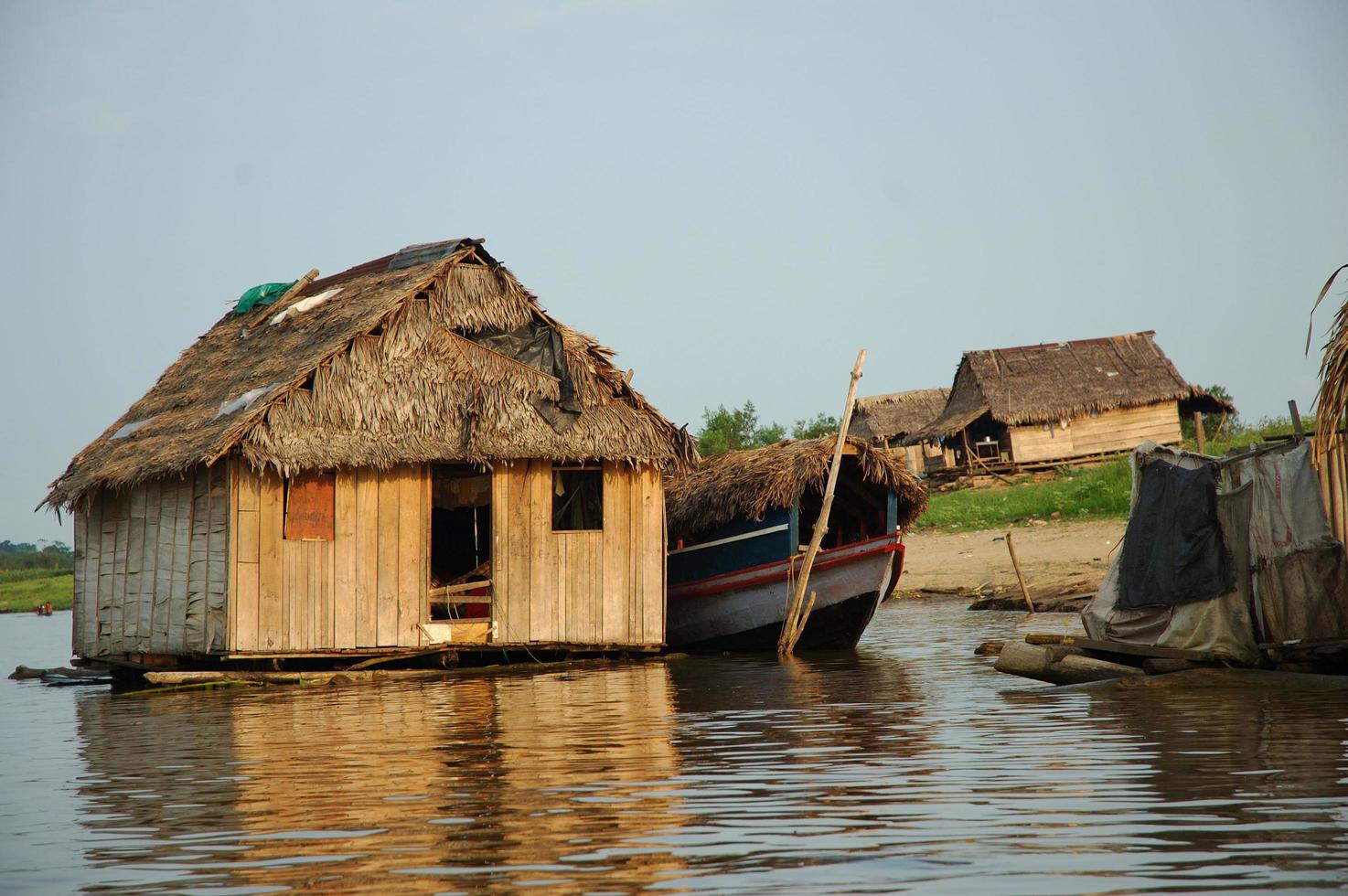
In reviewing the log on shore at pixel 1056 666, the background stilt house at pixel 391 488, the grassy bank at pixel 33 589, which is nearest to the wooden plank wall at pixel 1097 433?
the background stilt house at pixel 391 488

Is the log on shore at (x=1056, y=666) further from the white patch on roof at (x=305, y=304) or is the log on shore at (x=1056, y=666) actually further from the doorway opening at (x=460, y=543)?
the white patch on roof at (x=305, y=304)

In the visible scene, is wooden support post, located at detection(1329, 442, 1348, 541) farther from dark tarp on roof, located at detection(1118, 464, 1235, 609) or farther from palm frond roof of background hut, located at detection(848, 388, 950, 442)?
palm frond roof of background hut, located at detection(848, 388, 950, 442)

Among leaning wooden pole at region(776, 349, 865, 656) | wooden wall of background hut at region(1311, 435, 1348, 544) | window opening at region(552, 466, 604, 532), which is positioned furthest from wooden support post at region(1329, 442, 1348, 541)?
window opening at region(552, 466, 604, 532)

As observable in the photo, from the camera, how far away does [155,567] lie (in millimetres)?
15453

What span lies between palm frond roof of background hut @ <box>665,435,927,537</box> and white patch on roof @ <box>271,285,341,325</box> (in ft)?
17.1

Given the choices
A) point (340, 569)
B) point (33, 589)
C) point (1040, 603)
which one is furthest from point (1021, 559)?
point (33, 589)

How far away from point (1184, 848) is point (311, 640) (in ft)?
35.9

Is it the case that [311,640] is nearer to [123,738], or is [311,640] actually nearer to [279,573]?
[279,573]

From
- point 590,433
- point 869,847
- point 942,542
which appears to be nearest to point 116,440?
point 590,433

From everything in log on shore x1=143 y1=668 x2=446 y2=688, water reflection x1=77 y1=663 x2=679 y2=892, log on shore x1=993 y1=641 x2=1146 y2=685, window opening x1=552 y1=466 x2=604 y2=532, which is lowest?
water reflection x1=77 y1=663 x2=679 y2=892

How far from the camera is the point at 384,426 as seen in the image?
1477cm

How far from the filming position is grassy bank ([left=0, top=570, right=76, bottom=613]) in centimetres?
4094

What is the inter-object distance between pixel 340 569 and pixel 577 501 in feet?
9.83

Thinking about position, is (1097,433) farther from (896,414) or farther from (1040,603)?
(1040,603)
